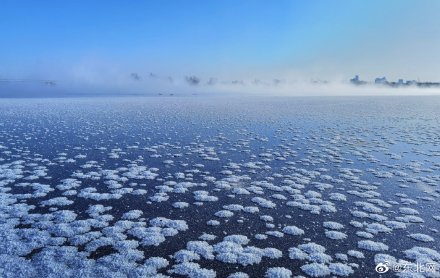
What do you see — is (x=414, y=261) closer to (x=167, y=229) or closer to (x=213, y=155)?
(x=167, y=229)

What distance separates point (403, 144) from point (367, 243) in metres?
16.5

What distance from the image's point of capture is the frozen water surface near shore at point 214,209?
7.15 meters

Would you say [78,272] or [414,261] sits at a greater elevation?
[78,272]

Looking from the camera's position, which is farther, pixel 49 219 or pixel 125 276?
pixel 49 219

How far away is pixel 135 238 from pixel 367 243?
5.58 meters

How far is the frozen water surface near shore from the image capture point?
23.5ft

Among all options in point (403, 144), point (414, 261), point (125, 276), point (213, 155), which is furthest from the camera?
point (403, 144)

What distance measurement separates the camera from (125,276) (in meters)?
6.51

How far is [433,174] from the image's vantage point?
47.9 ft

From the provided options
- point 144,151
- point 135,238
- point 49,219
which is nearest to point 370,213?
point 135,238

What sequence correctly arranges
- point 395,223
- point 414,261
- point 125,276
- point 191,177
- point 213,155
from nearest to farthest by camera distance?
1. point 125,276
2. point 414,261
3. point 395,223
4. point 191,177
5. point 213,155

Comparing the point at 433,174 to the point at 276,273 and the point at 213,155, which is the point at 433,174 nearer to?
the point at 213,155

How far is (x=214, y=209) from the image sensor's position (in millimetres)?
10250

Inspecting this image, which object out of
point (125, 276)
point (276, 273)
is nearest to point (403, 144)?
point (276, 273)
